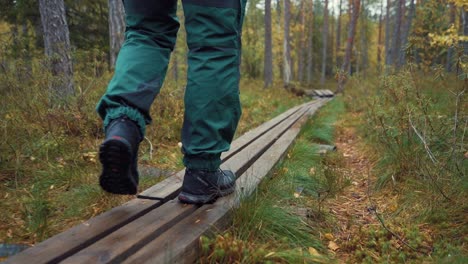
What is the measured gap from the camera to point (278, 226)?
1693mm

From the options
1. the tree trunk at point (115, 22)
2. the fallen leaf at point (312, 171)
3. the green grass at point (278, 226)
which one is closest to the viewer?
the green grass at point (278, 226)

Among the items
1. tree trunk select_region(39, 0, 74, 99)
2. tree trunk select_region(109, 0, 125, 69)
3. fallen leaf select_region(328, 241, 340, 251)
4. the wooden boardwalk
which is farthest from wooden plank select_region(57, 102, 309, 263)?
tree trunk select_region(109, 0, 125, 69)

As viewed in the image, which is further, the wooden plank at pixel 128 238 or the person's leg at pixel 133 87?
the person's leg at pixel 133 87

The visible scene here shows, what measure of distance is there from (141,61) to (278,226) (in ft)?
3.22

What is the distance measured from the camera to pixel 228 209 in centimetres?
171

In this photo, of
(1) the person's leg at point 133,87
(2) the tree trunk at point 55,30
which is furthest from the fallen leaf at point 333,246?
(2) the tree trunk at point 55,30

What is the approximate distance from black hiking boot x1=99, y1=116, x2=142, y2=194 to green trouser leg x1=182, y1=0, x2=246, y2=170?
0.95 ft

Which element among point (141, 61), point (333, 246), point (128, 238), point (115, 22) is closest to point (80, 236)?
point (128, 238)

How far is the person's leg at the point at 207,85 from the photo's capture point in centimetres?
168

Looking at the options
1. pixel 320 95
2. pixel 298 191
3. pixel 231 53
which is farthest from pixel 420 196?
pixel 320 95

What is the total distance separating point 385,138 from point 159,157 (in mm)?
1980

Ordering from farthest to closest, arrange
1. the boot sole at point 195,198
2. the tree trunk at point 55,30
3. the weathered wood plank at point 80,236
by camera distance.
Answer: the tree trunk at point 55,30
the boot sole at point 195,198
the weathered wood plank at point 80,236

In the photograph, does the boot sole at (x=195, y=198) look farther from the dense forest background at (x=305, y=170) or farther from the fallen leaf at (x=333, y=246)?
the fallen leaf at (x=333, y=246)

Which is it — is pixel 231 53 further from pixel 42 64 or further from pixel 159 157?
pixel 42 64
